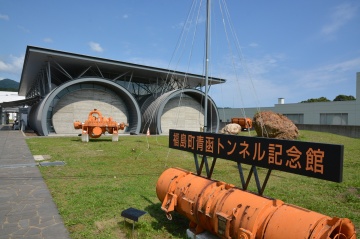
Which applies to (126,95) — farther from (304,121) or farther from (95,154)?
(304,121)

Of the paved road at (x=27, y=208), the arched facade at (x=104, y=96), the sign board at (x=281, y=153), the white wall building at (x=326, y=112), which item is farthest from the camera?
the white wall building at (x=326, y=112)

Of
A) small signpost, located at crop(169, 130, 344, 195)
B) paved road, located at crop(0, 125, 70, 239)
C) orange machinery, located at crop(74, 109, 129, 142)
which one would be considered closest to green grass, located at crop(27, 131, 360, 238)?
paved road, located at crop(0, 125, 70, 239)

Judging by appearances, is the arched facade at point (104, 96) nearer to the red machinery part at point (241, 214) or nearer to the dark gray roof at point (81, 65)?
the dark gray roof at point (81, 65)

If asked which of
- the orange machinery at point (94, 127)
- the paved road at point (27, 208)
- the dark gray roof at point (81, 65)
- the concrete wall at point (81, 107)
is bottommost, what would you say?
the paved road at point (27, 208)

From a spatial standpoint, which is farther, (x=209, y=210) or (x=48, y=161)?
(x=48, y=161)

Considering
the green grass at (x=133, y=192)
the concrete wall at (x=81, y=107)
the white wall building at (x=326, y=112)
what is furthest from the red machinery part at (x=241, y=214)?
the white wall building at (x=326, y=112)

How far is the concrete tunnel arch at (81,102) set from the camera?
25.8 meters

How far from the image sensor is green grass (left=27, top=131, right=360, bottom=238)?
5727 millimetres

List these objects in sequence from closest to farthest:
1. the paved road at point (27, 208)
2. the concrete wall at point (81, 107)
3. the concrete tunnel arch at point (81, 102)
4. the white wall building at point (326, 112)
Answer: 1. the paved road at point (27, 208)
2. the concrete tunnel arch at point (81, 102)
3. the concrete wall at point (81, 107)
4. the white wall building at point (326, 112)

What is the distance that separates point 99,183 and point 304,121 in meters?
38.6

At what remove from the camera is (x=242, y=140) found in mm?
4820

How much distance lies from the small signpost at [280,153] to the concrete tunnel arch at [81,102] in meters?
23.9

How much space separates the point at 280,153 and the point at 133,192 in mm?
5143

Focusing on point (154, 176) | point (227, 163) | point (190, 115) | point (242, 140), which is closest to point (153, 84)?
point (190, 115)
